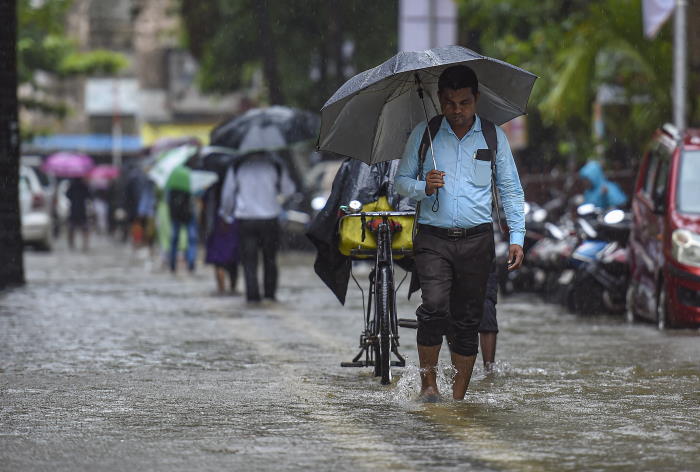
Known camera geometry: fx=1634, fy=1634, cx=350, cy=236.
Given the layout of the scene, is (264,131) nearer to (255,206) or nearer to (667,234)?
(255,206)

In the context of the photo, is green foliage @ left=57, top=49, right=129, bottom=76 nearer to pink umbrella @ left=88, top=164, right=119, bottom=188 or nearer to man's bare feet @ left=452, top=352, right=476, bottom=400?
pink umbrella @ left=88, top=164, right=119, bottom=188

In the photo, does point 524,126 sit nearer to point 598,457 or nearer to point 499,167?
point 499,167

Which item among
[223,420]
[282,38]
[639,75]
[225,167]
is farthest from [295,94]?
[223,420]

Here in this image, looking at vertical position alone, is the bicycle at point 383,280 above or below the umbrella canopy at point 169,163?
below

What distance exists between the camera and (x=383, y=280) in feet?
30.4

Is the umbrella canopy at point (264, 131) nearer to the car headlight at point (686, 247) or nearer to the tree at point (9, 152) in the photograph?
the tree at point (9, 152)

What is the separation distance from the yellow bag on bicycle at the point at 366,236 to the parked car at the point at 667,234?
4.49m

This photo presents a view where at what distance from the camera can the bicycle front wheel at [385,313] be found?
9211 mm

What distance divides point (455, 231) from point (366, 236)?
1160 mm

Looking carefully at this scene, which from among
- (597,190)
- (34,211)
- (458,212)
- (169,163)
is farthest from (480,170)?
(34,211)

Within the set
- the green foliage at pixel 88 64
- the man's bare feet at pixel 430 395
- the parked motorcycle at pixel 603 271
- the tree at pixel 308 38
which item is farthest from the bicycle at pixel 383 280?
the green foliage at pixel 88 64

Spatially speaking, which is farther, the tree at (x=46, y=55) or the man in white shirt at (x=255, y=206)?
the tree at (x=46, y=55)

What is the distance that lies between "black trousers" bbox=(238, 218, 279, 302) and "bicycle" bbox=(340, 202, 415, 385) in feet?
24.4

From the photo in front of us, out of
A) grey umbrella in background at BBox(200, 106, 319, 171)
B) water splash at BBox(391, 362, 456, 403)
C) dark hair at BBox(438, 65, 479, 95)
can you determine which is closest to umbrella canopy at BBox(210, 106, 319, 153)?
grey umbrella in background at BBox(200, 106, 319, 171)
